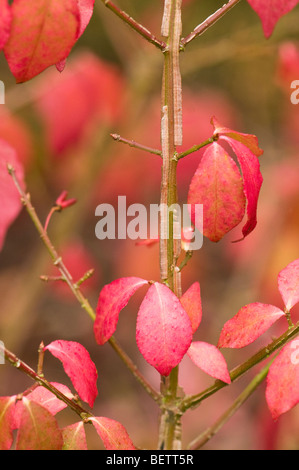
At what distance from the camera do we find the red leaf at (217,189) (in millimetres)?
506

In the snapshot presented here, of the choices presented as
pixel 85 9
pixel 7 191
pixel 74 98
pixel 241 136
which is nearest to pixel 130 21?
pixel 85 9

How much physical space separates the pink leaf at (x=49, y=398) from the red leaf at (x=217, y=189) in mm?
208

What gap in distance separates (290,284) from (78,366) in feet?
0.72

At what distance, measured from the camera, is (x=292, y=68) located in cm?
104

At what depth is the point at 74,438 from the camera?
52 cm

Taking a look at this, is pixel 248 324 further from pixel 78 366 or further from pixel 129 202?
pixel 129 202

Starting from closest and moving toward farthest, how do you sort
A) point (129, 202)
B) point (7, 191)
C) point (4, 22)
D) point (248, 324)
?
point (4, 22) < point (248, 324) < point (7, 191) < point (129, 202)

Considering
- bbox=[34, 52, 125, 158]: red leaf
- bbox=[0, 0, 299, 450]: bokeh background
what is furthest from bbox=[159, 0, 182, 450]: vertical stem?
bbox=[34, 52, 125, 158]: red leaf

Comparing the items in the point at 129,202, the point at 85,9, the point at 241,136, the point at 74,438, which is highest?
the point at 129,202

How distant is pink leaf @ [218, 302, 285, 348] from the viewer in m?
0.53

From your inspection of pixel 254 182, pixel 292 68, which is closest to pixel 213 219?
pixel 254 182

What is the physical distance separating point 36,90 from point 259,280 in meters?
0.93

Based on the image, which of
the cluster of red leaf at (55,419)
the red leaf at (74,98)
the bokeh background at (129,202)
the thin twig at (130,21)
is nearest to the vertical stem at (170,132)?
the thin twig at (130,21)

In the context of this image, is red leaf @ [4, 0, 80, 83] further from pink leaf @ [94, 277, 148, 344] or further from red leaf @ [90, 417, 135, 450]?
red leaf @ [90, 417, 135, 450]
